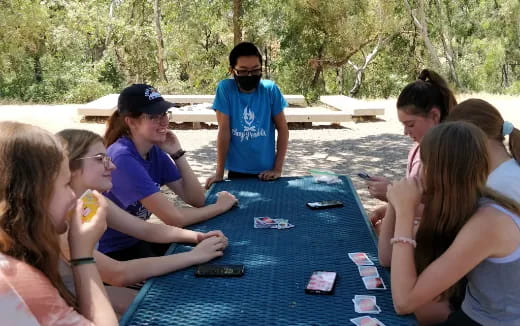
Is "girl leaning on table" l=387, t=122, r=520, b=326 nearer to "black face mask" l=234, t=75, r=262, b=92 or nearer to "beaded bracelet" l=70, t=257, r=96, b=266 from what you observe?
"beaded bracelet" l=70, t=257, r=96, b=266

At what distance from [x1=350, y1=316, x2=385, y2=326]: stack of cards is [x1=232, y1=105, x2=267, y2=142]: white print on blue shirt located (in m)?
2.09

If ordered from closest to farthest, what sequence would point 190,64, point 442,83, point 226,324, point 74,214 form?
1. point 226,324
2. point 74,214
3. point 442,83
4. point 190,64

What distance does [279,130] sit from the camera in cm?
372

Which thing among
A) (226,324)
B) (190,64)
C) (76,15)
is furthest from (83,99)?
(226,324)

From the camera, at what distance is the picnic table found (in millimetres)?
1635

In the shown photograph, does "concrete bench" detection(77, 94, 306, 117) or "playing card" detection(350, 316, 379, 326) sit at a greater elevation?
"concrete bench" detection(77, 94, 306, 117)

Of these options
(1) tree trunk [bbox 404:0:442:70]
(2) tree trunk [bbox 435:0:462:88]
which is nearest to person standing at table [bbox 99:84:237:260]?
(1) tree trunk [bbox 404:0:442:70]

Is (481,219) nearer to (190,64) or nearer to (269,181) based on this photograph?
(269,181)

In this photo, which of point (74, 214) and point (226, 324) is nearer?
point (226, 324)

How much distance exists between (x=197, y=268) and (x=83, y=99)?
14326mm

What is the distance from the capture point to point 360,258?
6.79 feet

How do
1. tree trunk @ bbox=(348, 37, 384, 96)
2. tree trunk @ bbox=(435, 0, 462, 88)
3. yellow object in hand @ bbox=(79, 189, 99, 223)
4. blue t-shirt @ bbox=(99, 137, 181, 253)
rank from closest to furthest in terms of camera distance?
1. yellow object in hand @ bbox=(79, 189, 99, 223)
2. blue t-shirt @ bbox=(99, 137, 181, 253)
3. tree trunk @ bbox=(435, 0, 462, 88)
4. tree trunk @ bbox=(348, 37, 384, 96)

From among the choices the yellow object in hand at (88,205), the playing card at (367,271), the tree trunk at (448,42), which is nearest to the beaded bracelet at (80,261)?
the yellow object in hand at (88,205)

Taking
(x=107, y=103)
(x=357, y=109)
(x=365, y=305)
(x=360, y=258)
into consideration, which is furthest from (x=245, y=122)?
(x=107, y=103)
